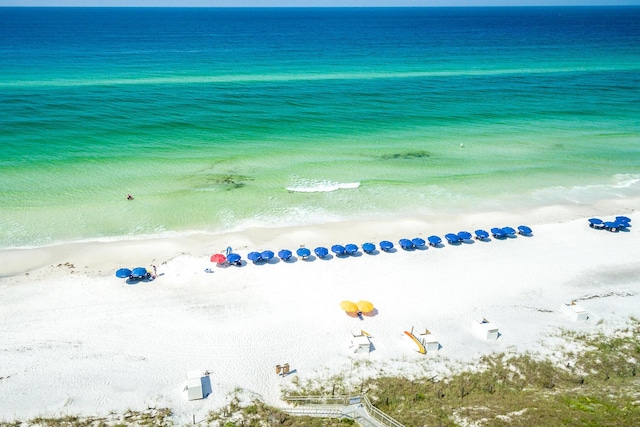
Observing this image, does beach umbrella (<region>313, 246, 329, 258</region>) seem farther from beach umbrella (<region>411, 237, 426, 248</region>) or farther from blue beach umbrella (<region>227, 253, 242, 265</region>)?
beach umbrella (<region>411, 237, 426, 248</region>)

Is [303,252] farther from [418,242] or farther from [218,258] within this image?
[418,242]

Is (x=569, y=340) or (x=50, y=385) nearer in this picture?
(x=50, y=385)

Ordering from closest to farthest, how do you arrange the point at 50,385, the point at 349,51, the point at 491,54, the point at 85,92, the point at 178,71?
the point at 50,385
the point at 85,92
the point at 178,71
the point at 491,54
the point at 349,51

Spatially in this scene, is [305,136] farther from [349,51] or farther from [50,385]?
[349,51]

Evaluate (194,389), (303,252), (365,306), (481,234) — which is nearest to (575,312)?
(481,234)

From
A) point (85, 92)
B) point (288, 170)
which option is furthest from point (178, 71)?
point (288, 170)

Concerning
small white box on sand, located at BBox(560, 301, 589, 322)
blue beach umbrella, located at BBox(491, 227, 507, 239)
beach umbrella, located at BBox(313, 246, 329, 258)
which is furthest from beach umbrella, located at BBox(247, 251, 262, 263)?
small white box on sand, located at BBox(560, 301, 589, 322)

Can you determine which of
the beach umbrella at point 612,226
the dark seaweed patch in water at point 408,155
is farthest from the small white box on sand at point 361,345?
the dark seaweed patch in water at point 408,155
